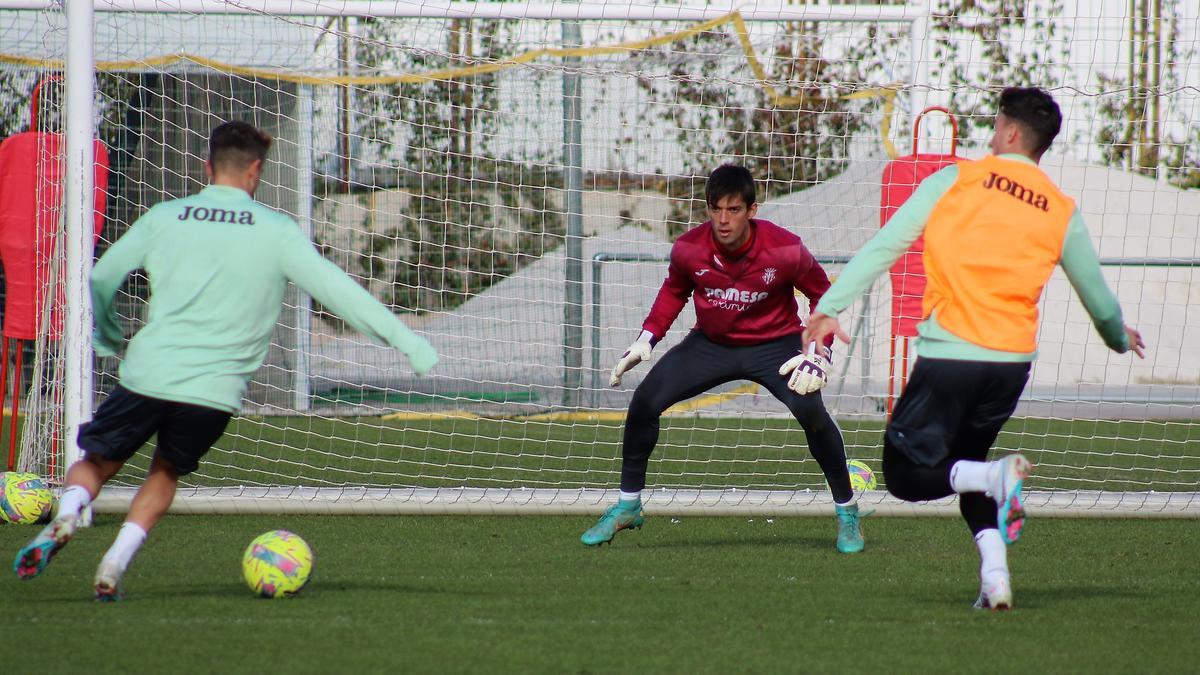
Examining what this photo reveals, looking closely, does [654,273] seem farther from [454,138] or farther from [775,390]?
[775,390]

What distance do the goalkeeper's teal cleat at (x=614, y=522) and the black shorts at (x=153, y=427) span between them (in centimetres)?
218

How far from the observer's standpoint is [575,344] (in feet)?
38.8

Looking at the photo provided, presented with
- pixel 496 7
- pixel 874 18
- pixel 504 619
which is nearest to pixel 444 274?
pixel 496 7

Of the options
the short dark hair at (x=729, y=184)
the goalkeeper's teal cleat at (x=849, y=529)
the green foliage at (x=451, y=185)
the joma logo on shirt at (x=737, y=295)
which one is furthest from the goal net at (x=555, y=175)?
the short dark hair at (x=729, y=184)

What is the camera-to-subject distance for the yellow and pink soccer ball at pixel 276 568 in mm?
4840

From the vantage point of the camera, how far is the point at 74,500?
15.5 ft

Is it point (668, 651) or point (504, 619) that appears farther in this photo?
point (504, 619)

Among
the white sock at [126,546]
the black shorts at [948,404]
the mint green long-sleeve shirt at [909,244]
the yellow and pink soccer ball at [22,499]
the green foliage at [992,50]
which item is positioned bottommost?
the yellow and pink soccer ball at [22,499]

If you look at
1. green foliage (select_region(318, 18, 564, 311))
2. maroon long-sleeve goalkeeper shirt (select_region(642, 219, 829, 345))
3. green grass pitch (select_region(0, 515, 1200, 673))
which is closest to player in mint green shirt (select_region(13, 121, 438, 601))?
green grass pitch (select_region(0, 515, 1200, 673))

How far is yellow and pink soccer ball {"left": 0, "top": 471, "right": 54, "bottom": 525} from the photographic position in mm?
6543

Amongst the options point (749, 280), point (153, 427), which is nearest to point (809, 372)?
point (749, 280)

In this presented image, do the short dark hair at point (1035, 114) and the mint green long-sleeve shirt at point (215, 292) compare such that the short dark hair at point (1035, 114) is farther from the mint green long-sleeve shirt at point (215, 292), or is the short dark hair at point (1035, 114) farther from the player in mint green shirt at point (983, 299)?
the mint green long-sleeve shirt at point (215, 292)

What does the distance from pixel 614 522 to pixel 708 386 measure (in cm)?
81

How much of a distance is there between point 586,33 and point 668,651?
815cm
